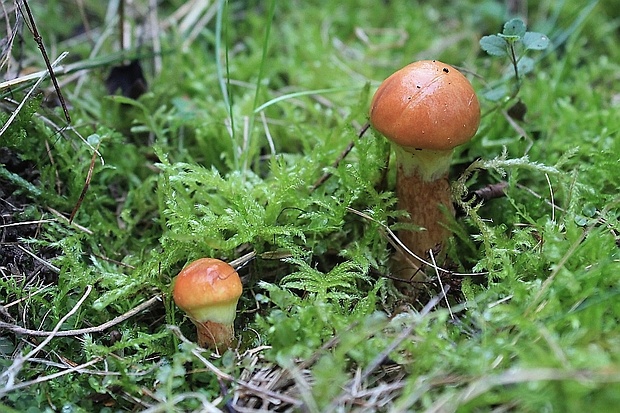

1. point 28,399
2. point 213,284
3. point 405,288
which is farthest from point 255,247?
point 28,399

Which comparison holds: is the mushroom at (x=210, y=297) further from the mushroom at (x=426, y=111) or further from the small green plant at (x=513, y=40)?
the small green plant at (x=513, y=40)

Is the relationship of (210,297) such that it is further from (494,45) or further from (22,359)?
(494,45)

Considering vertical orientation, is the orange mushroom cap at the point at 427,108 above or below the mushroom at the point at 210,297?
above

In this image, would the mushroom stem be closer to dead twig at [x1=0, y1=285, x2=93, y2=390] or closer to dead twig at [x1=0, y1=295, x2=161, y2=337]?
dead twig at [x1=0, y1=295, x2=161, y2=337]

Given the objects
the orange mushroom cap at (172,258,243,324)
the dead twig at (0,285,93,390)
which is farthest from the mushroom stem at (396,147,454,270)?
the dead twig at (0,285,93,390)

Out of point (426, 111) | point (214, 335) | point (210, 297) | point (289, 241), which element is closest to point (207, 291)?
point (210, 297)

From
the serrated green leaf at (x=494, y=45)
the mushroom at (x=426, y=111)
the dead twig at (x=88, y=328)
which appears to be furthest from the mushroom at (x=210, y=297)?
the serrated green leaf at (x=494, y=45)
